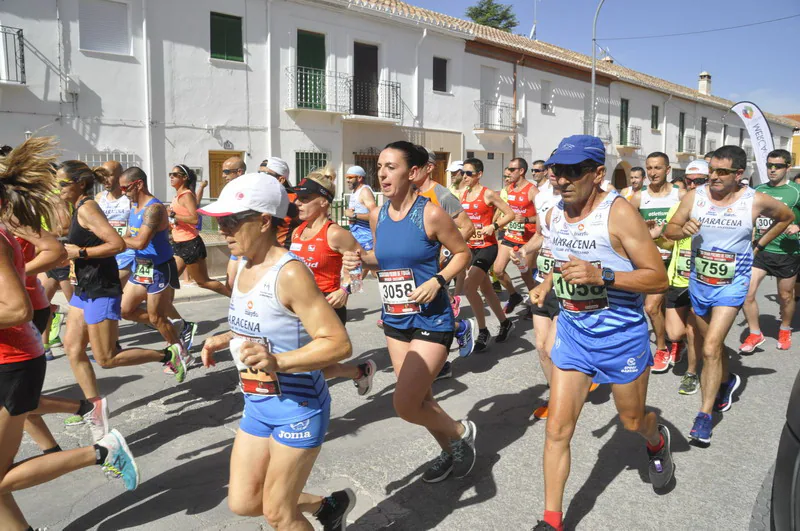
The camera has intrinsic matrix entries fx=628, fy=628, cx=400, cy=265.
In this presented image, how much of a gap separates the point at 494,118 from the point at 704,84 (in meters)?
24.8

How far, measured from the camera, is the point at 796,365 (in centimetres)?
636

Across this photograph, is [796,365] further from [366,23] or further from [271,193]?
[366,23]

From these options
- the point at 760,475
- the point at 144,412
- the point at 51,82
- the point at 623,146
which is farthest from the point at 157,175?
the point at 623,146

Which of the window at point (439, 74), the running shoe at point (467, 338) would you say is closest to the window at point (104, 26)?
the window at point (439, 74)

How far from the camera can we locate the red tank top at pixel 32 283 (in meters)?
3.86

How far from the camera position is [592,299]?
3.24 m

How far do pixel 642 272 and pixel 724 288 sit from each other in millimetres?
2163

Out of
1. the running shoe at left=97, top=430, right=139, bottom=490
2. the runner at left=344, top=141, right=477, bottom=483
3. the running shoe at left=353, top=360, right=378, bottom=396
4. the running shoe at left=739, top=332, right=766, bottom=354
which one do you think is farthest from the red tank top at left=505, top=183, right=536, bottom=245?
the running shoe at left=97, top=430, right=139, bottom=490

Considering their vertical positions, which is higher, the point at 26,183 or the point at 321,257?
the point at 26,183

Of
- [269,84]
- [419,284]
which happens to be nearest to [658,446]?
[419,284]

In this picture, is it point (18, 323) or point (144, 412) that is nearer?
point (18, 323)

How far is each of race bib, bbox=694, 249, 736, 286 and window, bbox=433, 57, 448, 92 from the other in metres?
18.3

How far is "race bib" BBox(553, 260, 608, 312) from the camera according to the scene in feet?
10.6

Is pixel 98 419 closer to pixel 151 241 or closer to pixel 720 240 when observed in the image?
pixel 151 241
